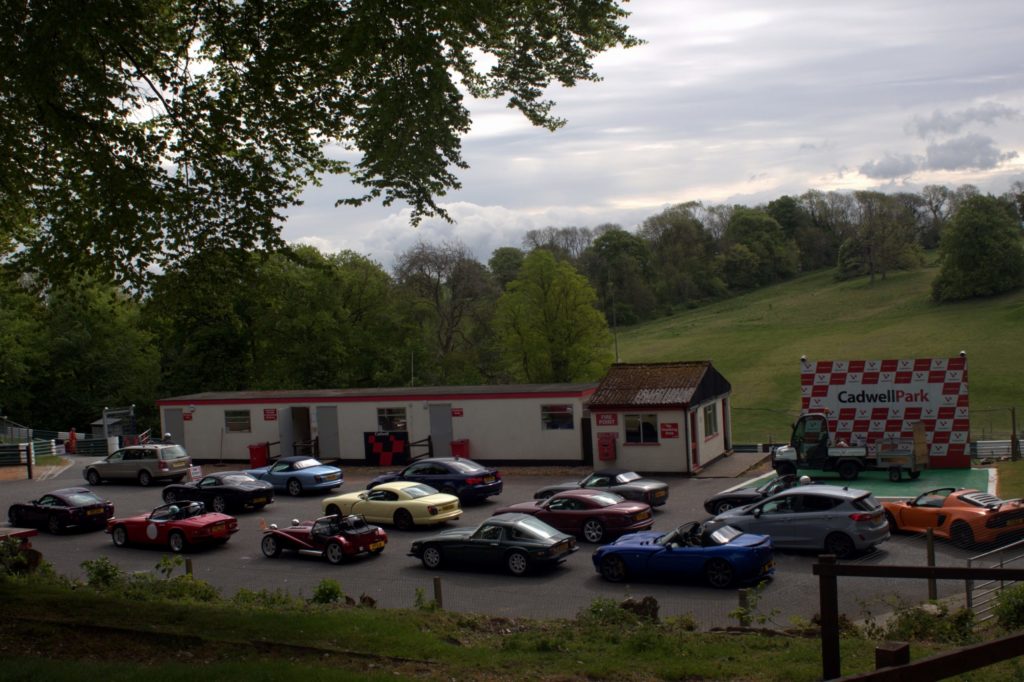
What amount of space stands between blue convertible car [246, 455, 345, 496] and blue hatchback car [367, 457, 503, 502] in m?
2.64

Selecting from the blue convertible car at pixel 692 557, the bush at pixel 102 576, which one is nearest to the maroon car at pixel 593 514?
the blue convertible car at pixel 692 557

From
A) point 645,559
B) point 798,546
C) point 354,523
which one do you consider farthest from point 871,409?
point 354,523

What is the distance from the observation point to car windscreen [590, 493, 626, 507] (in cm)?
2044

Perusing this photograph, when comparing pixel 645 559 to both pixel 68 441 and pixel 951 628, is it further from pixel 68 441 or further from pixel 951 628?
pixel 68 441

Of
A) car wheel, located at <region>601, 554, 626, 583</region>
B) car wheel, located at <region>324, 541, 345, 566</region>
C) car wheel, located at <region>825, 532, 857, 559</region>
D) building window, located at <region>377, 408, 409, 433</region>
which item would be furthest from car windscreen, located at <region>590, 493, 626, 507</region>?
building window, located at <region>377, 408, 409, 433</region>

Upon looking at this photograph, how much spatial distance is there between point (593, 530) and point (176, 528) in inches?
385

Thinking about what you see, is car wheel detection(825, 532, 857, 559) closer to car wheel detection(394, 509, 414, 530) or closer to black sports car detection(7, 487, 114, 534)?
car wheel detection(394, 509, 414, 530)

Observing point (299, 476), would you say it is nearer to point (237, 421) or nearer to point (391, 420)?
point (391, 420)

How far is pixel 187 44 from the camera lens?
44.2 ft

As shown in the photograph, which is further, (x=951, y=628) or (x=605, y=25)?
(x=605, y=25)

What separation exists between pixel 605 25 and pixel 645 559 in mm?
9246

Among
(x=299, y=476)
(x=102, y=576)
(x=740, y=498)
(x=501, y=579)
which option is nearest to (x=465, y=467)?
(x=299, y=476)

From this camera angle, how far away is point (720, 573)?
50.9 feet

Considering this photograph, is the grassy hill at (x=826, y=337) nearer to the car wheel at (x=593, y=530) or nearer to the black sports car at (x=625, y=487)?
the black sports car at (x=625, y=487)
